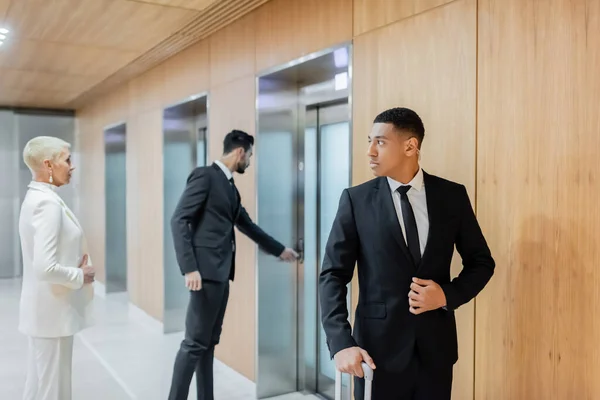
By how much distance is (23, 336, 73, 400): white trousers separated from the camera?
287cm

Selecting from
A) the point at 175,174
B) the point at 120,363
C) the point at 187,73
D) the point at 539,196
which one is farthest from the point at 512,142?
the point at 175,174

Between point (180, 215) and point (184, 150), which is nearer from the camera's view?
point (180, 215)

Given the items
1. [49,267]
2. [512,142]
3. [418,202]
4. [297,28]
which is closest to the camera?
[418,202]

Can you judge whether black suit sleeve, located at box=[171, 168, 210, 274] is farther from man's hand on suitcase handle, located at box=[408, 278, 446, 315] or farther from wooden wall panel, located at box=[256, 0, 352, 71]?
man's hand on suitcase handle, located at box=[408, 278, 446, 315]

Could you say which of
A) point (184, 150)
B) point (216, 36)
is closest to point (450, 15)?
point (216, 36)

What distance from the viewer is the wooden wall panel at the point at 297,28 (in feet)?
10.5

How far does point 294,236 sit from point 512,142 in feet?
7.51

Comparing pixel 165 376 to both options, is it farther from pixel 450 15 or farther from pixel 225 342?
pixel 450 15

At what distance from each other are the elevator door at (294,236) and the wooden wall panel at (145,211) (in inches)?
85.5

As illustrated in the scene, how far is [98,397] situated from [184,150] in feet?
8.74

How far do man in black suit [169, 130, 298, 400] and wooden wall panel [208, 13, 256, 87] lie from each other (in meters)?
0.94

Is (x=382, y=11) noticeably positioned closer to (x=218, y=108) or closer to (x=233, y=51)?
(x=233, y=51)

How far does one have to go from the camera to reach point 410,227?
6.59ft

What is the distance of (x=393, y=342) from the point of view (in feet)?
6.49
